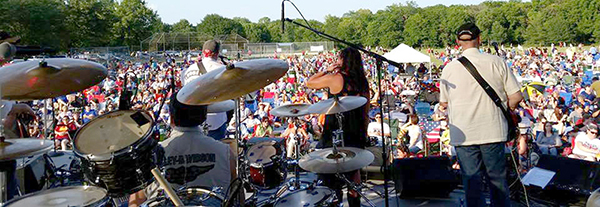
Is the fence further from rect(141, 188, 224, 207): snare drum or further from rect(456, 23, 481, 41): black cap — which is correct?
rect(141, 188, 224, 207): snare drum

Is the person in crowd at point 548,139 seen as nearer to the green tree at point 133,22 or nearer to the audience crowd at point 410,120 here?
the audience crowd at point 410,120

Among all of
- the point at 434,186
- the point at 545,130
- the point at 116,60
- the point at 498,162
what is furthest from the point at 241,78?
the point at 116,60

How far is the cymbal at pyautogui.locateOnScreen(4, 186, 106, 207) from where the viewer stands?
2.30 metres

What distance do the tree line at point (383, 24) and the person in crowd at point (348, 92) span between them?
3880 cm

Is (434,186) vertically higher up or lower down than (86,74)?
lower down

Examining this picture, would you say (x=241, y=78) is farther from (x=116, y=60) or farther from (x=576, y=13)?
(x=576, y=13)

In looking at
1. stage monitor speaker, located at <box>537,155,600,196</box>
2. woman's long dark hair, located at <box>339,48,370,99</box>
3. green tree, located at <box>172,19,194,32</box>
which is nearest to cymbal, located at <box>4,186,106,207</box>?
woman's long dark hair, located at <box>339,48,370,99</box>

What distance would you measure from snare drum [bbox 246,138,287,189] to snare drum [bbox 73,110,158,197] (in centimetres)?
135

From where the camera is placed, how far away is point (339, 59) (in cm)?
402

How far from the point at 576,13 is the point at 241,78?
63323 mm

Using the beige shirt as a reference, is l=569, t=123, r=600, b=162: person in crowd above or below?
below

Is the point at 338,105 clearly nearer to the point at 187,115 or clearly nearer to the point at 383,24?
the point at 187,115

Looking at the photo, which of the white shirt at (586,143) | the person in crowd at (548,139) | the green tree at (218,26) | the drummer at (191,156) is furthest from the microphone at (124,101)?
the green tree at (218,26)

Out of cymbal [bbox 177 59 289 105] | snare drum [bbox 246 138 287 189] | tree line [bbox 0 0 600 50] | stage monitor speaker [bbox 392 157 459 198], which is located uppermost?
tree line [bbox 0 0 600 50]
